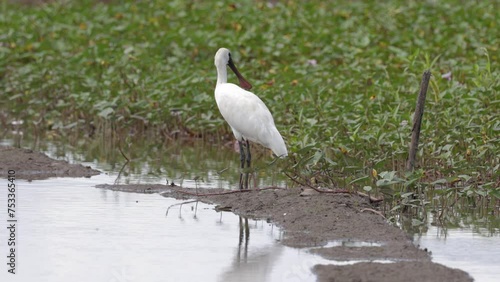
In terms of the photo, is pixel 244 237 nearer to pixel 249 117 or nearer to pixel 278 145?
pixel 278 145

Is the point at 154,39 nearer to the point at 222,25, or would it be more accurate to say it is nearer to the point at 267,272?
the point at 222,25

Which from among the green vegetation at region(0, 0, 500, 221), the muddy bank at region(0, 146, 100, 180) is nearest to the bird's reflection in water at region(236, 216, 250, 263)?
the green vegetation at region(0, 0, 500, 221)

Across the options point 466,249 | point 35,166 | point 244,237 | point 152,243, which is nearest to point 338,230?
point 244,237

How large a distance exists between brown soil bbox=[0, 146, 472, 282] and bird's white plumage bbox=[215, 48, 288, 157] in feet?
2.00

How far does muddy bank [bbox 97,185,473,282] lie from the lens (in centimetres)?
687

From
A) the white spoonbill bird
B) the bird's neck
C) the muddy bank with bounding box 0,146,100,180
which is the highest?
the bird's neck

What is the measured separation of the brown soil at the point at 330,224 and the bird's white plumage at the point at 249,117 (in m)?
0.61

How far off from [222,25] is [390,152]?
8984mm

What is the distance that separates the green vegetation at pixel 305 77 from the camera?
10.1m

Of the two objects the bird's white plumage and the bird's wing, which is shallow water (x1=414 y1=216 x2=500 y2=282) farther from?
the bird's wing

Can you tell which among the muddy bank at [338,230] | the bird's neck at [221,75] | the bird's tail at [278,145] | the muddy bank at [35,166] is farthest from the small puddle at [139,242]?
the bird's neck at [221,75]

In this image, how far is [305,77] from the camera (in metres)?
14.2

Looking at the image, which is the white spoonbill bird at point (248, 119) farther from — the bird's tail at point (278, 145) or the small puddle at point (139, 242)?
the small puddle at point (139, 242)

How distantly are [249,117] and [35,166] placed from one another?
2134mm
